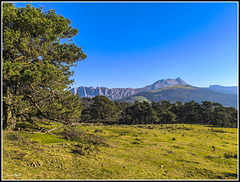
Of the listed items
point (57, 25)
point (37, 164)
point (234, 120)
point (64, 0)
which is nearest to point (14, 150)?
point (37, 164)

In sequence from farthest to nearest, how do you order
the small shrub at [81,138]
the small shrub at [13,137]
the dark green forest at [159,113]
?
the dark green forest at [159,113]
the small shrub at [81,138]
the small shrub at [13,137]

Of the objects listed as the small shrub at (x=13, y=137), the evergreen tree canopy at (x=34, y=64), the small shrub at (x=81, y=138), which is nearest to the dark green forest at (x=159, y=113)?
the small shrub at (x=81, y=138)

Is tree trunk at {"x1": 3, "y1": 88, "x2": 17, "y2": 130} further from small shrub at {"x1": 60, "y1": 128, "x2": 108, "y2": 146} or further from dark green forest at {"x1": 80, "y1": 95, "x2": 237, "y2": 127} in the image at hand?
dark green forest at {"x1": 80, "y1": 95, "x2": 237, "y2": 127}

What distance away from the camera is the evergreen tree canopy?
35.2ft

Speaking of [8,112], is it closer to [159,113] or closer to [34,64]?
[34,64]

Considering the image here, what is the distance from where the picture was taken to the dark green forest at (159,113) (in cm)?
7629

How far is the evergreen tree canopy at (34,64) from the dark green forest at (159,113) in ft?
191

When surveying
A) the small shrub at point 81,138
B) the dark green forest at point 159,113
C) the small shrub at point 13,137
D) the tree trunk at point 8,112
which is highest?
the tree trunk at point 8,112

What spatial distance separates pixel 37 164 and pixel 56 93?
724 cm

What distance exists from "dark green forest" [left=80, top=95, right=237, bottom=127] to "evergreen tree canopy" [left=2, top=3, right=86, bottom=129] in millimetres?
58251

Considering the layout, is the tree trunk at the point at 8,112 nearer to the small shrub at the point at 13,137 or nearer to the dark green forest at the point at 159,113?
the small shrub at the point at 13,137

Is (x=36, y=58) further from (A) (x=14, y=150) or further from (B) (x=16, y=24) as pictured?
(A) (x=14, y=150)

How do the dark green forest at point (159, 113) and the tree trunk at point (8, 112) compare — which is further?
the dark green forest at point (159, 113)

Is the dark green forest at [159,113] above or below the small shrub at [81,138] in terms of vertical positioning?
below
